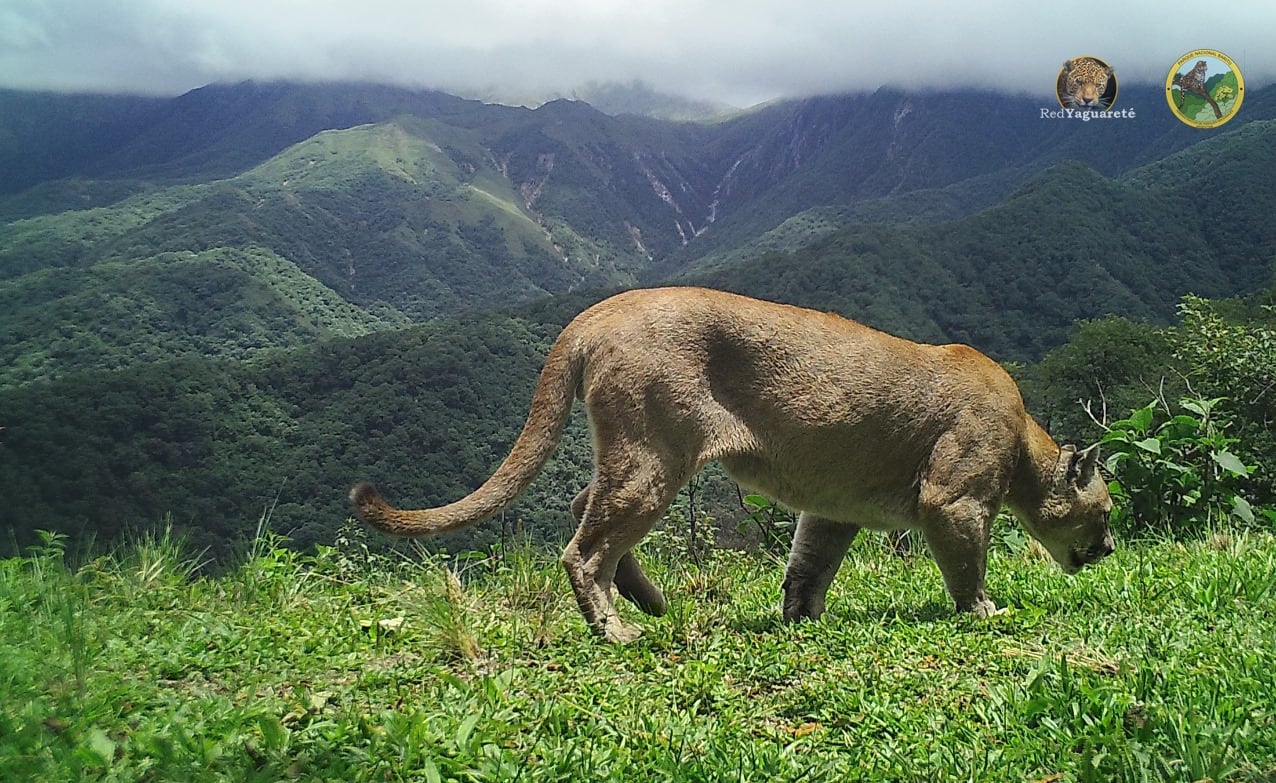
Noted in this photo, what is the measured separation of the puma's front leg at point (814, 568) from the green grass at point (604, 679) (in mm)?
166

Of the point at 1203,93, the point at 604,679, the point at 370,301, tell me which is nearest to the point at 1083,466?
the point at 604,679

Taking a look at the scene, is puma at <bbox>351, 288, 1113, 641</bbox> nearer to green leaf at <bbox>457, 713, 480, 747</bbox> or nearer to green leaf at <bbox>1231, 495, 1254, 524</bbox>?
green leaf at <bbox>457, 713, 480, 747</bbox>

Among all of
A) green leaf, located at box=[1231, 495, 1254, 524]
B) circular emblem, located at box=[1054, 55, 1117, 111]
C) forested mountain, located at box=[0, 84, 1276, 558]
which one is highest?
circular emblem, located at box=[1054, 55, 1117, 111]

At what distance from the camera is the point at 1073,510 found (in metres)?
6.00

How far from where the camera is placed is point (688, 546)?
7.88 m

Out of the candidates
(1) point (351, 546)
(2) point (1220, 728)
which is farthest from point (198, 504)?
(2) point (1220, 728)

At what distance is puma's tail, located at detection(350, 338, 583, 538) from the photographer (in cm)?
466

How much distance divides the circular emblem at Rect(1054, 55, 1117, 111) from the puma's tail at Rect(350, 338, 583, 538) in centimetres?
1827

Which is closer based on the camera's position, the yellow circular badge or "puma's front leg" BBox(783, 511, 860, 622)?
"puma's front leg" BBox(783, 511, 860, 622)

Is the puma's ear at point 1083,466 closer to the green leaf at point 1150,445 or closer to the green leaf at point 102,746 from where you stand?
the green leaf at point 1150,445

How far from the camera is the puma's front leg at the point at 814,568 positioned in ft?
18.2

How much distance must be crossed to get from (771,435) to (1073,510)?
231cm

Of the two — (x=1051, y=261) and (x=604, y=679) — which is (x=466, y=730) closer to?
(x=604, y=679)

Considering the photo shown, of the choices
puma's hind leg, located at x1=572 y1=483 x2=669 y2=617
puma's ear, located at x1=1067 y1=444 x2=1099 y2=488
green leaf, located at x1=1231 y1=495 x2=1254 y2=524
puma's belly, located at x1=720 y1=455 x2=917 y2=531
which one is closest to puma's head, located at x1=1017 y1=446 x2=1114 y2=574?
puma's ear, located at x1=1067 y1=444 x2=1099 y2=488
